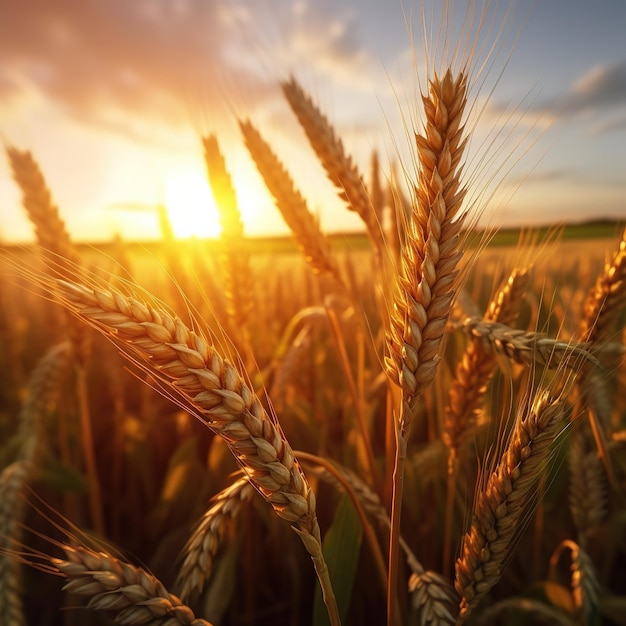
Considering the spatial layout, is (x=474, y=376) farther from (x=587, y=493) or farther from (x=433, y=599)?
(x=587, y=493)

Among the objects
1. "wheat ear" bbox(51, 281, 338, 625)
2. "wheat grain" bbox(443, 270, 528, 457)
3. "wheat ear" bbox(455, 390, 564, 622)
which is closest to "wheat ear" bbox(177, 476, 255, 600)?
"wheat ear" bbox(51, 281, 338, 625)

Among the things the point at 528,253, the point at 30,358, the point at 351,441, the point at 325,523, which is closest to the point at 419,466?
the point at 351,441

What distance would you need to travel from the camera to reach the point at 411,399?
2.50 ft

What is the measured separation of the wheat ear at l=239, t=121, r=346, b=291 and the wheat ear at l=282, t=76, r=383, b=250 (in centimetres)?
12

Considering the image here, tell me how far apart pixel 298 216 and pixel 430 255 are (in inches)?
27.8

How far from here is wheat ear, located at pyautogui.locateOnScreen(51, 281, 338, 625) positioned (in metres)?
0.66

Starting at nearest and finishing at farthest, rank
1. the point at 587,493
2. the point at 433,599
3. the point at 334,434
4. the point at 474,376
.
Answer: the point at 433,599 < the point at 474,376 < the point at 587,493 < the point at 334,434

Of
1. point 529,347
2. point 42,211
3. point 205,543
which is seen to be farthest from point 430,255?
point 42,211

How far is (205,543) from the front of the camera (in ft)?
2.77

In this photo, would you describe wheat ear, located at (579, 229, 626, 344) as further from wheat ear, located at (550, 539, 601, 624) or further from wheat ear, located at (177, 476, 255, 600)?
wheat ear, located at (177, 476, 255, 600)

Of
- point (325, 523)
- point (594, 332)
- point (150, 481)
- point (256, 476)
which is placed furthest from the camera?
point (150, 481)

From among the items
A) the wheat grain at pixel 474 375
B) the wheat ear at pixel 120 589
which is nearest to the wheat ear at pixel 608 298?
the wheat grain at pixel 474 375

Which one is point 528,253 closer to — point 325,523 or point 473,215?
point 473,215

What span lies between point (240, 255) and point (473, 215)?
0.97 m
